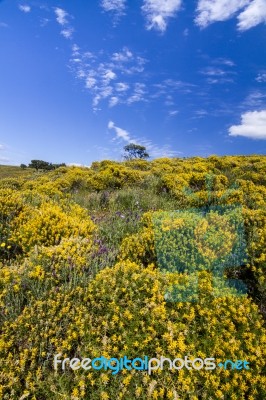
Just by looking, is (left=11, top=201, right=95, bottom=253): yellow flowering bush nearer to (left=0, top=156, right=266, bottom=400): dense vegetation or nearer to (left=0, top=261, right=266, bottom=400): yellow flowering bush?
(left=0, top=156, right=266, bottom=400): dense vegetation

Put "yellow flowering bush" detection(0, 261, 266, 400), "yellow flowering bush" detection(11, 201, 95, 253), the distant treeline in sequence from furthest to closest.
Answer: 1. the distant treeline
2. "yellow flowering bush" detection(11, 201, 95, 253)
3. "yellow flowering bush" detection(0, 261, 266, 400)

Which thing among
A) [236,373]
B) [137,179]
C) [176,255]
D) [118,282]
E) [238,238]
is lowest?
[236,373]

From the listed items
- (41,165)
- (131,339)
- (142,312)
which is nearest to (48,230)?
(142,312)

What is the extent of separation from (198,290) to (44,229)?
3096mm

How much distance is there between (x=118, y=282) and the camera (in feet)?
12.1

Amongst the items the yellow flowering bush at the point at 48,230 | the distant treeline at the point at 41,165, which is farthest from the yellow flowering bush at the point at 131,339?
the distant treeline at the point at 41,165

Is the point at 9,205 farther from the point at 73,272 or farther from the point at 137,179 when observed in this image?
the point at 137,179

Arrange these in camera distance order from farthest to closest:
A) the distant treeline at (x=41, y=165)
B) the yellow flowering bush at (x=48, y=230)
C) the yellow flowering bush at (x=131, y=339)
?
the distant treeline at (x=41, y=165) → the yellow flowering bush at (x=48, y=230) → the yellow flowering bush at (x=131, y=339)

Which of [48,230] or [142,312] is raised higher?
[48,230]

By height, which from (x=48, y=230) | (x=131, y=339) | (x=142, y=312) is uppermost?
(x=48, y=230)

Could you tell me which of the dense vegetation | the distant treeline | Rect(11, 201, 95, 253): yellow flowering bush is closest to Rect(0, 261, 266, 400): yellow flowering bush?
the dense vegetation

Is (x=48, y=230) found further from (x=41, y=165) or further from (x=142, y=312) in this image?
(x=41, y=165)

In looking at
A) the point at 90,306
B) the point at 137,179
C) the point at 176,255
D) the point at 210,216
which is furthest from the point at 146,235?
the point at 137,179

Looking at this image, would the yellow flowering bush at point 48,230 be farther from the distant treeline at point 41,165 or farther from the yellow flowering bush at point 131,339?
the distant treeline at point 41,165
